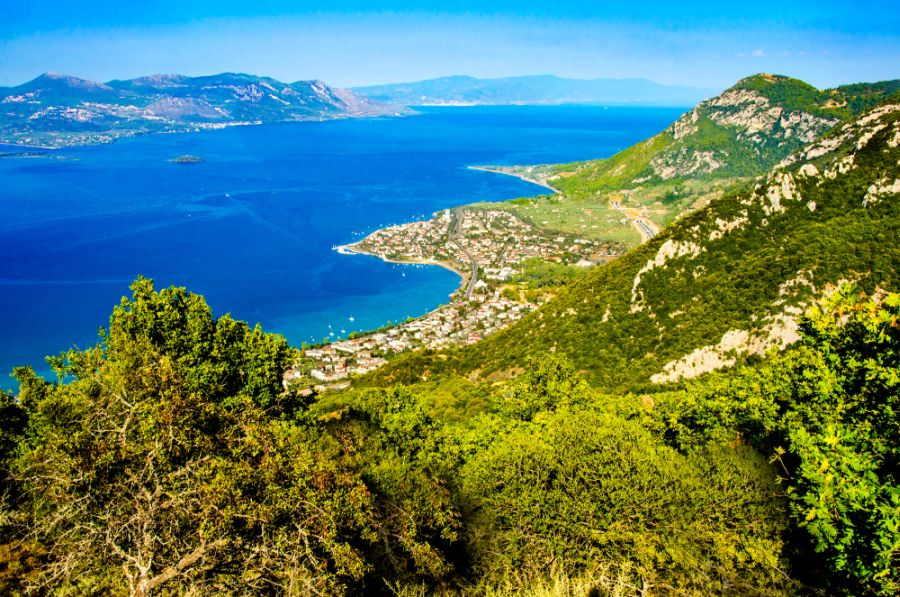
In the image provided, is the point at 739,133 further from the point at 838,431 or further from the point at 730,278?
the point at 838,431

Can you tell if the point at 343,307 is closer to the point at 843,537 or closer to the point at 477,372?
the point at 477,372

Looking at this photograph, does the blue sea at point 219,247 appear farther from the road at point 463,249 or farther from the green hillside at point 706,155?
the green hillside at point 706,155

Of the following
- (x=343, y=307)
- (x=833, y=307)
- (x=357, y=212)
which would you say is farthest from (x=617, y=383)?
(x=357, y=212)

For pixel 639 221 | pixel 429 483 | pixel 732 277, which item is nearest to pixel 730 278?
pixel 732 277

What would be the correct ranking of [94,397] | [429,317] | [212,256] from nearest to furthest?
[94,397]
[429,317]
[212,256]

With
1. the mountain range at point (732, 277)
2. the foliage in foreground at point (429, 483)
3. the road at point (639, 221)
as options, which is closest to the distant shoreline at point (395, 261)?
A: the road at point (639, 221)
